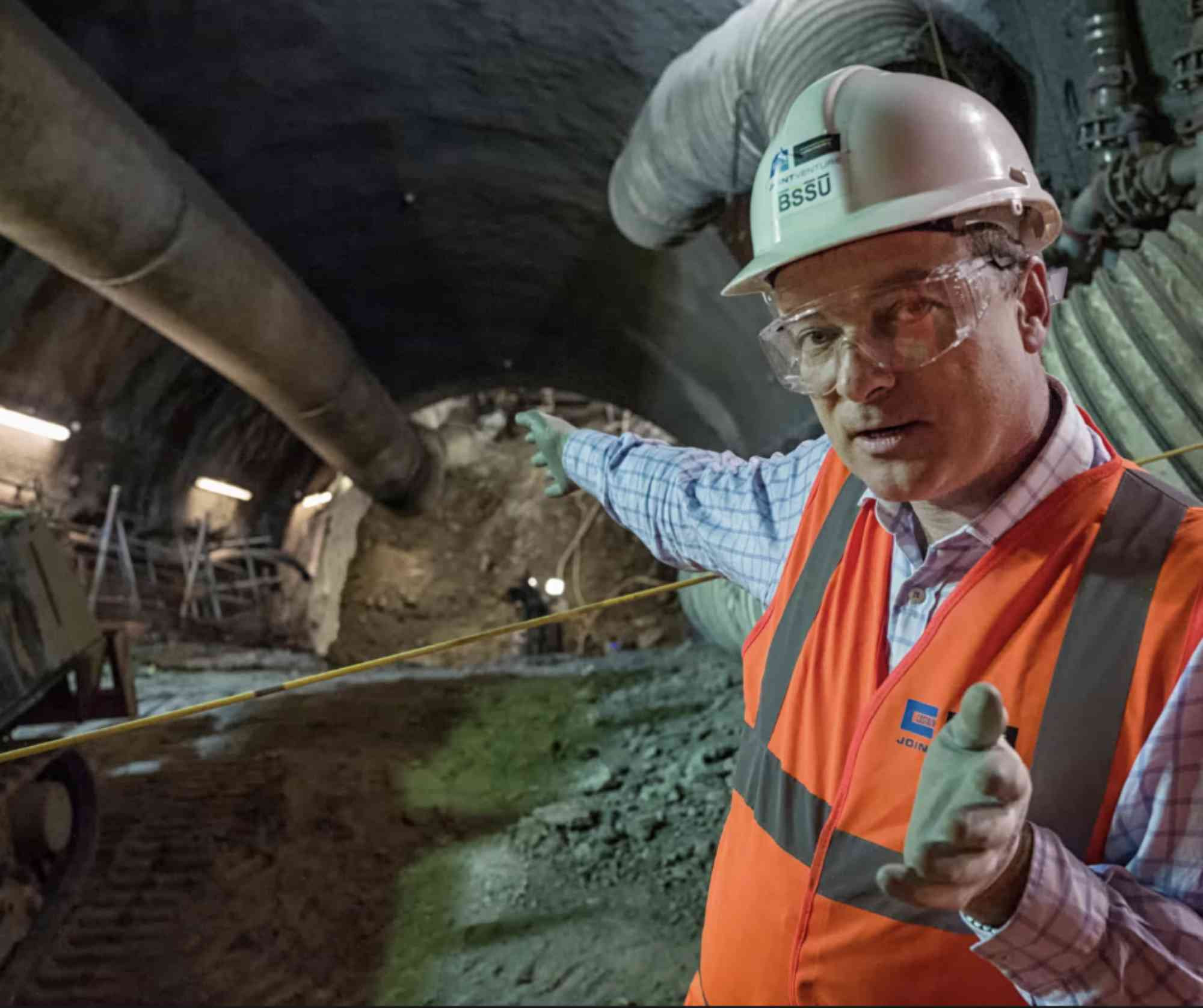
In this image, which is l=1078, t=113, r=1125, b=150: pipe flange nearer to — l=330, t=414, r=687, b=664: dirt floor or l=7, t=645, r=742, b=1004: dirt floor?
l=7, t=645, r=742, b=1004: dirt floor

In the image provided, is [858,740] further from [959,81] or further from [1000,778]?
[959,81]

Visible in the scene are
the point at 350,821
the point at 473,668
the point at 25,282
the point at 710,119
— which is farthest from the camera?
the point at 473,668

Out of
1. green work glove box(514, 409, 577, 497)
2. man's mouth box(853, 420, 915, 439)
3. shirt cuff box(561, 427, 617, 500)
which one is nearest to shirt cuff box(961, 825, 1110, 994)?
man's mouth box(853, 420, 915, 439)

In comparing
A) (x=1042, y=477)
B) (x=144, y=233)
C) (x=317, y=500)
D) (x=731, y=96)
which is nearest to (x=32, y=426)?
(x=144, y=233)

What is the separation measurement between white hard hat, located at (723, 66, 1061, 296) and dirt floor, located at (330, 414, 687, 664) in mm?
12075

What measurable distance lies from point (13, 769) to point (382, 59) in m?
4.70

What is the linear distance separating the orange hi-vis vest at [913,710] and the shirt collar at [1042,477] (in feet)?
0.08

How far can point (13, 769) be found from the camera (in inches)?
159

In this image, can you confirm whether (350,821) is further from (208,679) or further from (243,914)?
(208,679)

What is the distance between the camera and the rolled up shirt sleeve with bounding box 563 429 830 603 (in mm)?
1913

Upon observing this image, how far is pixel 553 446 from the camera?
8.16 ft

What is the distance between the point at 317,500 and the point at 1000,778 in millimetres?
14867

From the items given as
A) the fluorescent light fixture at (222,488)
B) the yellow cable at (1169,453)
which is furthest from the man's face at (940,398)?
the fluorescent light fixture at (222,488)

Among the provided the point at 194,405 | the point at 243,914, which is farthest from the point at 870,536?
the point at 194,405
